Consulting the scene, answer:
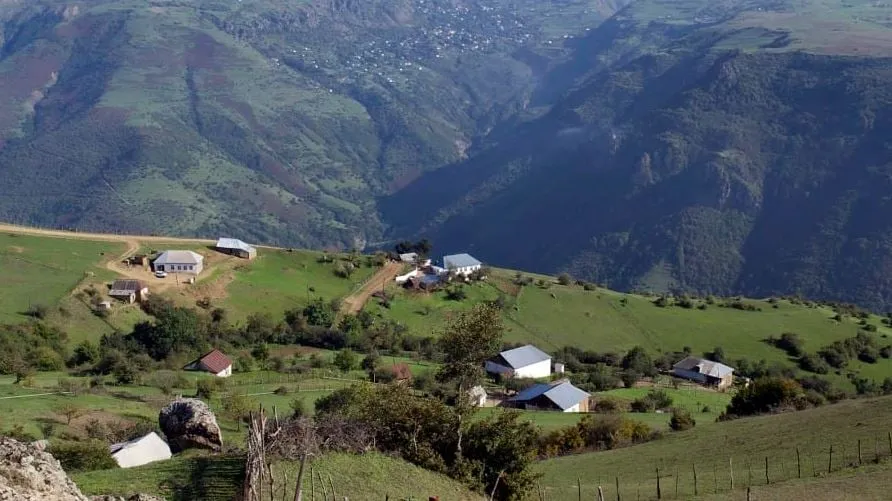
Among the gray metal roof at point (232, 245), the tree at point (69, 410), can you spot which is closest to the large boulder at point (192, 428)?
the tree at point (69, 410)

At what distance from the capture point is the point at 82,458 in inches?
1080

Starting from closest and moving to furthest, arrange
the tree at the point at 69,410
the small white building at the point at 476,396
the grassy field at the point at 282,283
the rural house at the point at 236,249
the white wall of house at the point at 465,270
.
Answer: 1. the small white building at the point at 476,396
2. the tree at the point at 69,410
3. the grassy field at the point at 282,283
4. the rural house at the point at 236,249
5. the white wall of house at the point at 465,270

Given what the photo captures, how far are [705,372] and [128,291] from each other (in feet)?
169

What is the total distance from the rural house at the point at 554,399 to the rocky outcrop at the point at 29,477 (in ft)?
157

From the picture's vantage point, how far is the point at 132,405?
44.7m

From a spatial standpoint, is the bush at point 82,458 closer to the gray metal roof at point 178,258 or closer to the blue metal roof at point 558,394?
the blue metal roof at point 558,394

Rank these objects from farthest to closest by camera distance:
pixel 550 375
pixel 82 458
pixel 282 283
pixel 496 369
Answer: pixel 282 283 → pixel 550 375 → pixel 496 369 → pixel 82 458

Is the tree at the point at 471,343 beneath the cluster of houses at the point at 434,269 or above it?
above

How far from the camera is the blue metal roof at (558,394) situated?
60781mm

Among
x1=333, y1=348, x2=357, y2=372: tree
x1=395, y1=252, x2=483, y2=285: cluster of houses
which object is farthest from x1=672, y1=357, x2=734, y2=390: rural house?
x1=333, y1=348, x2=357, y2=372: tree

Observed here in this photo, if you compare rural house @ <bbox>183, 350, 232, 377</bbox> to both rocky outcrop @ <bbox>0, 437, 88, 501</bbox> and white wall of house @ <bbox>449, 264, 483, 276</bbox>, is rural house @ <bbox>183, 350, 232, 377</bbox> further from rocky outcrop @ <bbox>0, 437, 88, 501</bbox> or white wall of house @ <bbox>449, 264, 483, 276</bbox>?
rocky outcrop @ <bbox>0, 437, 88, 501</bbox>

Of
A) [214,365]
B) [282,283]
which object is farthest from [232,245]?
[214,365]

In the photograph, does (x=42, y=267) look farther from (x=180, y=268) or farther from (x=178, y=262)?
(x=180, y=268)

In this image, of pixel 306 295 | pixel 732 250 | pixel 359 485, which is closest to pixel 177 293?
pixel 306 295
